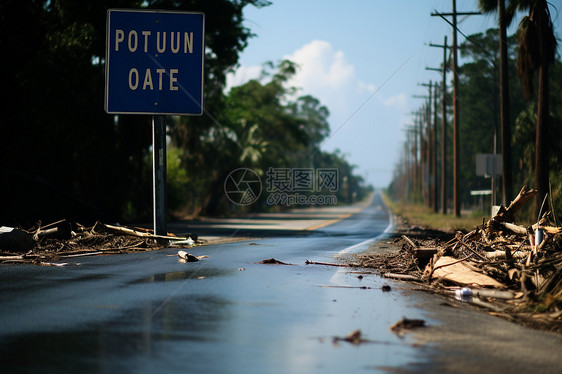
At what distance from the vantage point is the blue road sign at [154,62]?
1670 centimetres

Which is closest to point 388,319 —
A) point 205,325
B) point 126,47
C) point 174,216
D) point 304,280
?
point 205,325

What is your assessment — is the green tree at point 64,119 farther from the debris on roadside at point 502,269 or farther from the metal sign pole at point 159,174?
the debris on roadside at point 502,269

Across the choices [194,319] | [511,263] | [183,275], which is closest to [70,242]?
[183,275]

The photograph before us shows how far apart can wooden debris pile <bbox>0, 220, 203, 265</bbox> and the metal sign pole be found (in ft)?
1.18

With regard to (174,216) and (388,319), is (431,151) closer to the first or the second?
(174,216)

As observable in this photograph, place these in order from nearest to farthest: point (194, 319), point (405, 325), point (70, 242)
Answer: point (405, 325), point (194, 319), point (70, 242)

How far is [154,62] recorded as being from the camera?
16.8 meters

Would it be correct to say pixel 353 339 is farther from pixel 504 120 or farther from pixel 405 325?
pixel 504 120

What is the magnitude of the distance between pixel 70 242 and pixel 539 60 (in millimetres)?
19781

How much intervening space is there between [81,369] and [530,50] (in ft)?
84.5

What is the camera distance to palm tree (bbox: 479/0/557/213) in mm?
27078

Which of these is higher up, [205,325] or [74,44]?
[74,44]

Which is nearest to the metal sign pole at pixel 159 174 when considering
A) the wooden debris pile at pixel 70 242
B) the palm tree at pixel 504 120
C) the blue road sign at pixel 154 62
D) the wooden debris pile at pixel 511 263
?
the wooden debris pile at pixel 70 242

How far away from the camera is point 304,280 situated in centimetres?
1063
